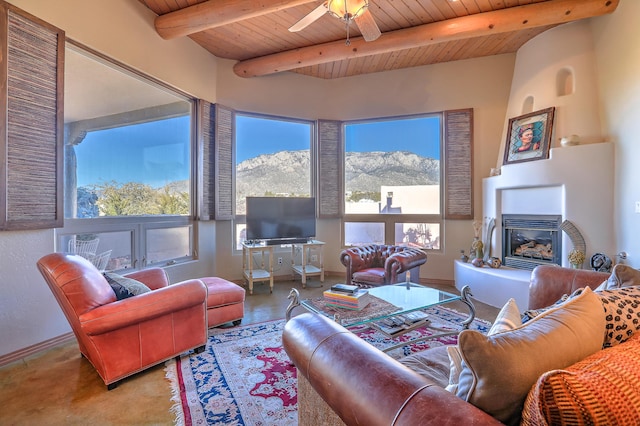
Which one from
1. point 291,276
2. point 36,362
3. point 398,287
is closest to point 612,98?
point 398,287

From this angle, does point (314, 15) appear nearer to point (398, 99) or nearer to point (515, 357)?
point (398, 99)

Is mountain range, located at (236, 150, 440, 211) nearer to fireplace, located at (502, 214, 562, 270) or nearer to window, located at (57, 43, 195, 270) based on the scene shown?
window, located at (57, 43, 195, 270)

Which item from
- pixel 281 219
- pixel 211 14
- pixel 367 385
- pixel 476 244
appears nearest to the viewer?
pixel 367 385

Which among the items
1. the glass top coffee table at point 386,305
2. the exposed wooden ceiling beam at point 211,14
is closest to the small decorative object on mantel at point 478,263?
the glass top coffee table at point 386,305

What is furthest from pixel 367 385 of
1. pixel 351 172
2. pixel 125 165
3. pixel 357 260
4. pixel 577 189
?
pixel 351 172

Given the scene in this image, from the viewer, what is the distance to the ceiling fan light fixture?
235cm

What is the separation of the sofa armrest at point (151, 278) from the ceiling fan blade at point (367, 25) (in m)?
2.95

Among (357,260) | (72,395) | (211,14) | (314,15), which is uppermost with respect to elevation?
(211,14)

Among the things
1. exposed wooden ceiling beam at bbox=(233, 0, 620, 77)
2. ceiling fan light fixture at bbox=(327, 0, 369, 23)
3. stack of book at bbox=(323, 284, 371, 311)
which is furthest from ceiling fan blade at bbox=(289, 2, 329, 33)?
stack of book at bbox=(323, 284, 371, 311)

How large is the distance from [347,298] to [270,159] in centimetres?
325

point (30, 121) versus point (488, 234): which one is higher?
point (30, 121)

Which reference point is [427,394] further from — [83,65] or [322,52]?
[322,52]

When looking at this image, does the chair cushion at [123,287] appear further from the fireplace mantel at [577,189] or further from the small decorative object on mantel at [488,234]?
the fireplace mantel at [577,189]

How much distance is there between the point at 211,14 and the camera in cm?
318
